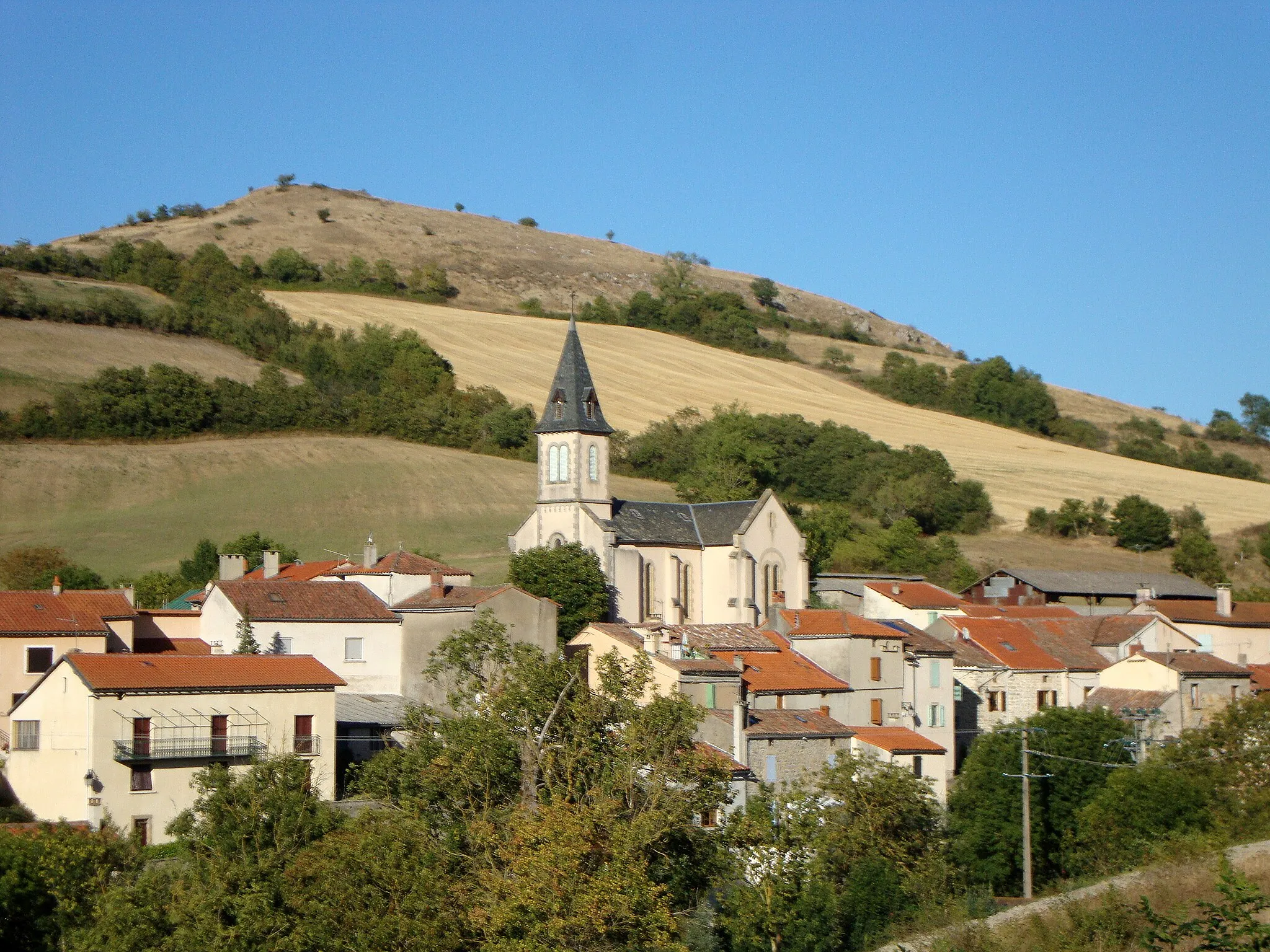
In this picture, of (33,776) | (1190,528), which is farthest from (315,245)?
(33,776)

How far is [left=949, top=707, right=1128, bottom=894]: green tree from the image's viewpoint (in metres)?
42.2

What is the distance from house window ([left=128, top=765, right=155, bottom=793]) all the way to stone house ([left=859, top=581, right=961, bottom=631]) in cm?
3206

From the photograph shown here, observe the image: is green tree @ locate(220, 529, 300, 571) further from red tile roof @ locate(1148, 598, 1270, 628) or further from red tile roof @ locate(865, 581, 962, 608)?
red tile roof @ locate(1148, 598, 1270, 628)

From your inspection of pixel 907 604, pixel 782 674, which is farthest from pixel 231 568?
pixel 907 604

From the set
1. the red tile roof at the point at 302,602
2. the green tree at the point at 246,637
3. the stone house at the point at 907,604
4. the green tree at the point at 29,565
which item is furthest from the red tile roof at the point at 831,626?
the green tree at the point at 29,565

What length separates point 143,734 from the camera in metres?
41.9

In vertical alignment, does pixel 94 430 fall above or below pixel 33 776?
above

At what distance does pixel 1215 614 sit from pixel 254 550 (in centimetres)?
4440

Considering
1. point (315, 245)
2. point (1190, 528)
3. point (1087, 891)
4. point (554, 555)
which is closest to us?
point (1087, 891)

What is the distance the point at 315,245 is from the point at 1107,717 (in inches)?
4545

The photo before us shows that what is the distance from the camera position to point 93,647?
49.4 m

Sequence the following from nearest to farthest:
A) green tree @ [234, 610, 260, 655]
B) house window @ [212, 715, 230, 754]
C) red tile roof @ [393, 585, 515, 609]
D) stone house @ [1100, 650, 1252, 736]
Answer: house window @ [212, 715, 230, 754] → green tree @ [234, 610, 260, 655] → stone house @ [1100, 650, 1252, 736] → red tile roof @ [393, 585, 515, 609]

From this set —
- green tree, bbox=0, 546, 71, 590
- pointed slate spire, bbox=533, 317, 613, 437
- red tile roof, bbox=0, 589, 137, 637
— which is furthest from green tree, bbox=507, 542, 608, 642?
green tree, bbox=0, 546, 71, 590

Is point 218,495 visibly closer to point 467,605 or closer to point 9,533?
point 9,533
